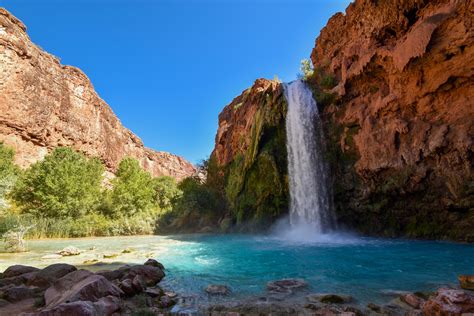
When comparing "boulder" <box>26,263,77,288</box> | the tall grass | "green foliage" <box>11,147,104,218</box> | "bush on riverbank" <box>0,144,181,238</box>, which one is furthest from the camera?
"green foliage" <box>11,147,104,218</box>

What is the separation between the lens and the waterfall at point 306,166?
59.4ft

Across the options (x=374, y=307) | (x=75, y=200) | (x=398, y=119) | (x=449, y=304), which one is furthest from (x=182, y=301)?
(x=75, y=200)

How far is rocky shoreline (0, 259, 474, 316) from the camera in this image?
11.6 feet

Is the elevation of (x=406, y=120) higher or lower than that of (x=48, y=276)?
higher

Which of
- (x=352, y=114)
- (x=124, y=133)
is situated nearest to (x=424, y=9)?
(x=352, y=114)

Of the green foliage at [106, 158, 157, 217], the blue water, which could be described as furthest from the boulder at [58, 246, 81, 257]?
the green foliage at [106, 158, 157, 217]

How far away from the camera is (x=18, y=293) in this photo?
4.91m

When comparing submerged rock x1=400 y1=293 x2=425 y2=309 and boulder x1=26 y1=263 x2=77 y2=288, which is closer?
submerged rock x1=400 y1=293 x2=425 y2=309

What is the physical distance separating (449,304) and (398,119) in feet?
44.4

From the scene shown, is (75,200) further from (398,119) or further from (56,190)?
(398,119)

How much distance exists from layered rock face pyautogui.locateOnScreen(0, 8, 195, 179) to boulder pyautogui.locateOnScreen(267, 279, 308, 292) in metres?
44.6

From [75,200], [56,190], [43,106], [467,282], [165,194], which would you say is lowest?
[467,282]

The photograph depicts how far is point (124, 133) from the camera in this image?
224 feet

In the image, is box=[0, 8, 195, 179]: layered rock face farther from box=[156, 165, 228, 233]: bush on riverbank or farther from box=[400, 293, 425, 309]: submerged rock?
box=[400, 293, 425, 309]: submerged rock
